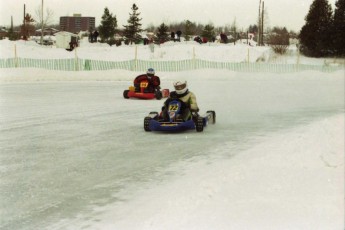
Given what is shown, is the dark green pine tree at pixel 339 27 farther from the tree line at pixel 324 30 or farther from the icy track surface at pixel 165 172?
the icy track surface at pixel 165 172

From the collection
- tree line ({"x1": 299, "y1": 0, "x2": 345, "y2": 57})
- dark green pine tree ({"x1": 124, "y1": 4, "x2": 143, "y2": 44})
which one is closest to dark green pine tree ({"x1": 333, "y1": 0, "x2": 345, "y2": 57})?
tree line ({"x1": 299, "y1": 0, "x2": 345, "y2": 57})

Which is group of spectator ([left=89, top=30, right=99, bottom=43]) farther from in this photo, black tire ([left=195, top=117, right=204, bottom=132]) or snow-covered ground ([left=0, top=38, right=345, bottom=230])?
black tire ([left=195, top=117, right=204, bottom=132])

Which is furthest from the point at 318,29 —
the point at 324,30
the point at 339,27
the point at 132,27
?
the point at 132,27

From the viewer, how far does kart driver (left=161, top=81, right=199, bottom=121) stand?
921cm

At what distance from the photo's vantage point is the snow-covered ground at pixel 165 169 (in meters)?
4.39

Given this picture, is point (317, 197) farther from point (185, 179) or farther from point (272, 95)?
point (272, 95)

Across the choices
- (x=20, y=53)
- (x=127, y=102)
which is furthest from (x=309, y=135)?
(x=20, y=53)

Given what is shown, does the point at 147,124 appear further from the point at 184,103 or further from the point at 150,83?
the point at 150,83

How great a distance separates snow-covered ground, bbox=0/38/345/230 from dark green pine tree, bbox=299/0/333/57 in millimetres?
27608

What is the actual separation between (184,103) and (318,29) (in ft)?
112

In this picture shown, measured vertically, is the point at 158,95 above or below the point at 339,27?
below

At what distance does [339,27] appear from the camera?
39375 millimetres

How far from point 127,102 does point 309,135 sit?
6.94 metres

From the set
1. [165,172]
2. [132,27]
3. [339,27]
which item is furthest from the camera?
[132,27]
